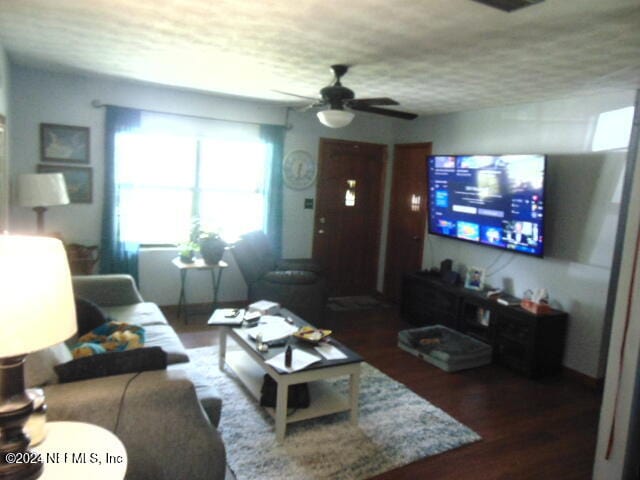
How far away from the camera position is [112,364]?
6.60 ft

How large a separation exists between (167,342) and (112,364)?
2.95 ft

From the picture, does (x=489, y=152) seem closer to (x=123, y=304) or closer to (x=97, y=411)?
(x=123, y=304)

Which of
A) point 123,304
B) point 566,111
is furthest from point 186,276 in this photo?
point 566,111

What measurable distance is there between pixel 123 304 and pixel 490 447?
2917 mm

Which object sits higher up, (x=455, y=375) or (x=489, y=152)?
(x=489, y=152)

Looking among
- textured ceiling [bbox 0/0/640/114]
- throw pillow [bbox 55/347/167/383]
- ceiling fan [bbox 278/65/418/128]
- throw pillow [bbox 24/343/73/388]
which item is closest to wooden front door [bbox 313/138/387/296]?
textured ceiling [bbox 0/0/640/114]

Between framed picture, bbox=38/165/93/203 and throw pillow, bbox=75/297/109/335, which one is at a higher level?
framed picture, bbox=38/165/93/203

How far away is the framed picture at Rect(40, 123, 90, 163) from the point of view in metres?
4.29

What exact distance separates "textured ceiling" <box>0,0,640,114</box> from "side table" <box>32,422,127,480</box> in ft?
6.41

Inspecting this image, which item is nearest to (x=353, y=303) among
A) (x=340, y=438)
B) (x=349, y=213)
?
(x=349, y=213)

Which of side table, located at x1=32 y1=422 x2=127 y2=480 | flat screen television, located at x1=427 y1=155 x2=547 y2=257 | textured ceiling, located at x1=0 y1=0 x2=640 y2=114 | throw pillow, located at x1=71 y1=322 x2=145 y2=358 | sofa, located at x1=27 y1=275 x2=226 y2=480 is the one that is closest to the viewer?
side table, located at x1=32 y1=422 x2=127 y2=480

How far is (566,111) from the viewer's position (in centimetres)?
391

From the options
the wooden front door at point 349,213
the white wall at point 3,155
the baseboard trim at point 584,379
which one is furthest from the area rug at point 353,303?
the white wall at point 3,155

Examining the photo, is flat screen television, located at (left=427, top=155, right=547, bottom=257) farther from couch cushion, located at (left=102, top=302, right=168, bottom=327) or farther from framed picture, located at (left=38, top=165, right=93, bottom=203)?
framed picture, located at (left=38, top=165, right=93, bottom=203)
